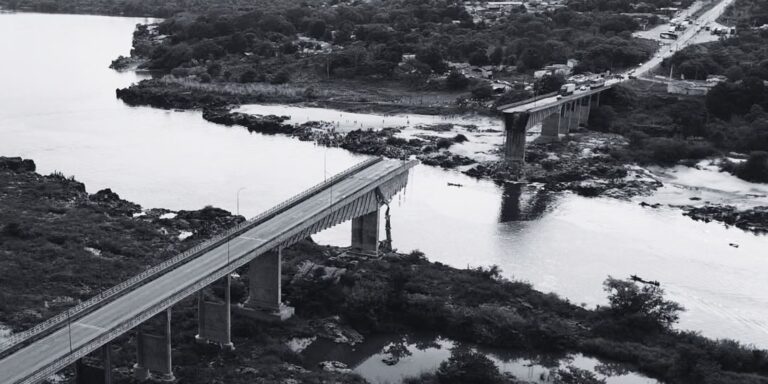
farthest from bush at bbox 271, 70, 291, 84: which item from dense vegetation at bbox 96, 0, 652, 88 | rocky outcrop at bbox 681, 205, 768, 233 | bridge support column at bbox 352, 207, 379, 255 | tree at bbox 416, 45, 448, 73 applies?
bridge support column at bbox 352, 207, 379, 255

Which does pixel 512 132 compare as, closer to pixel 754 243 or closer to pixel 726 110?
pixel 754 243

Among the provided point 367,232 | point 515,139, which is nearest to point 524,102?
point 515,139

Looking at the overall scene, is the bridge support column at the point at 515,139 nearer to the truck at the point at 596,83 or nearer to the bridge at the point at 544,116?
the bridge at the point at 544,116

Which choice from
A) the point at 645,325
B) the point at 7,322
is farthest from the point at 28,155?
the point at 645,325

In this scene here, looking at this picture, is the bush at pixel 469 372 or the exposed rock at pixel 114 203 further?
the exposed rock at pixel 114 203

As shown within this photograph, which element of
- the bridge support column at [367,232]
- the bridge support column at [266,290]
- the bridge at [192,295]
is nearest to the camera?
the bridge at [192,295]

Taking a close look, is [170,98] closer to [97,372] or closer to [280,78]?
[280,78]

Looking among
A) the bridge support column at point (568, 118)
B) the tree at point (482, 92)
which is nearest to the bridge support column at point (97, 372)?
the bridge support column at point (568, 118)
